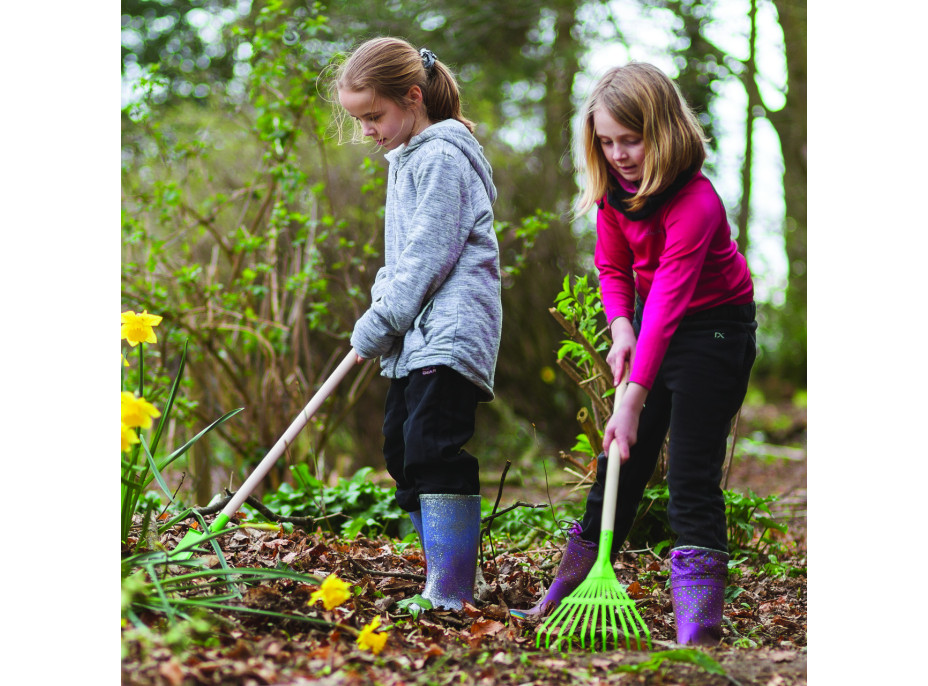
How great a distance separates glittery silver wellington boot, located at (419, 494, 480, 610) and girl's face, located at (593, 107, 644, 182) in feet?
3.16

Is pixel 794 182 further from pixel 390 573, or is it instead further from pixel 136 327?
pixel 136 327

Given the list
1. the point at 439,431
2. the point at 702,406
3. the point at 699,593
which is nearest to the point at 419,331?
the point at 439,431

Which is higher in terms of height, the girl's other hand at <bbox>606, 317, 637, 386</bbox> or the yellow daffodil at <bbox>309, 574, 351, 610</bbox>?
the girl's other hand at <bbox>606, 317, 637, 386</bbox>

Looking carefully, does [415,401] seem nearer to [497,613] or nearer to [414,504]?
[414,504]

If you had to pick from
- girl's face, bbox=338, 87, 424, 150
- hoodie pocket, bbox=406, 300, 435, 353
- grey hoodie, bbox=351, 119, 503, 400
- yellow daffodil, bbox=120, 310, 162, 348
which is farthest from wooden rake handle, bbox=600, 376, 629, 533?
yellow daffodil, bbox=120, 310, 162, 348

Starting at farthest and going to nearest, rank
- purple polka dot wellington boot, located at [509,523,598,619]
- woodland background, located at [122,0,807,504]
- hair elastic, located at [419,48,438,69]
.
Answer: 1. woodland background, located at [122,0,807,504]
2. hair elastic, located at [419,48,438,69]
3. purple polka dot wellington boot, located at [509,523,598,619]

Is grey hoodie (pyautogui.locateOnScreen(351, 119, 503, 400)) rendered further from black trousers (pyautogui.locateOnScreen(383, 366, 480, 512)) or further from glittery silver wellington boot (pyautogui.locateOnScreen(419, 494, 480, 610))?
glittery silver wellington boot (pyautogui.locateOnScreen(419, 494, 480, 610))

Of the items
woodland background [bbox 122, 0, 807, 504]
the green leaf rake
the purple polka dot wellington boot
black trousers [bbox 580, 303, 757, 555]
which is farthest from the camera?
woodland background [bbox 122, 0, 807, 504]

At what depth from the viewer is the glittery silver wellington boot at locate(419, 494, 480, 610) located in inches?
87.0

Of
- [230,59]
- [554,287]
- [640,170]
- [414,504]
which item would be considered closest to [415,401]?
[414,504]

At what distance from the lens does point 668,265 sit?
6.64ft

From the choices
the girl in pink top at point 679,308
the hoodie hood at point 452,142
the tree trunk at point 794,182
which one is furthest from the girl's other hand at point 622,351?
the tree trunk at point 794,182
